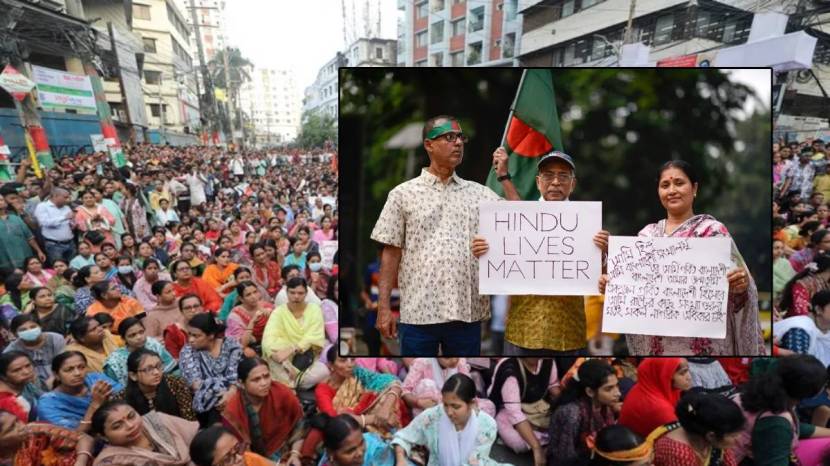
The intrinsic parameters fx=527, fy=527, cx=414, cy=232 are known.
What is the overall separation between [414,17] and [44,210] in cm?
222

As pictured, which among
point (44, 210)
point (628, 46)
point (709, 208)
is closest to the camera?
point (709, 208)

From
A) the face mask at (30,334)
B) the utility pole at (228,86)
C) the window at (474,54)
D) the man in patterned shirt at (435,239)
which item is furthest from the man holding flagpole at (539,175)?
the face mask at (30,334)

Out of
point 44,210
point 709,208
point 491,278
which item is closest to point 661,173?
point 709,208

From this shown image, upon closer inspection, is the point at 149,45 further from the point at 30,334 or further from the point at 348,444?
the point at 348,444

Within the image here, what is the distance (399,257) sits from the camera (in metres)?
2.33

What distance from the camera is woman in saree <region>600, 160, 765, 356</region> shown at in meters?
2.20

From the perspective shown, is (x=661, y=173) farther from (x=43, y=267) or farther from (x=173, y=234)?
(x=43, y=267)

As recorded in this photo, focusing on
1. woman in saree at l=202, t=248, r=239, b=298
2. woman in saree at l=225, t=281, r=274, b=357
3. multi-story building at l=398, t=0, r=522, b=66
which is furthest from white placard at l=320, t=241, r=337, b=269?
multi-story building at l=398, t=0, r=522, b=66

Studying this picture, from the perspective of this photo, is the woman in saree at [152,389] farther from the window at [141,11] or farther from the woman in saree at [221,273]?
the window at [141,11]

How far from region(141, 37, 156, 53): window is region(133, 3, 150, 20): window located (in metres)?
0.11

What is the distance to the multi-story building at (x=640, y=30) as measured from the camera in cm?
254

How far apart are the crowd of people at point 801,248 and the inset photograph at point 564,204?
506 millimetres

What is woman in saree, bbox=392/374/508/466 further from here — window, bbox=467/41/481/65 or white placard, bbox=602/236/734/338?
window, bbox=467/41/481/65

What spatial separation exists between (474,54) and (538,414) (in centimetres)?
190
